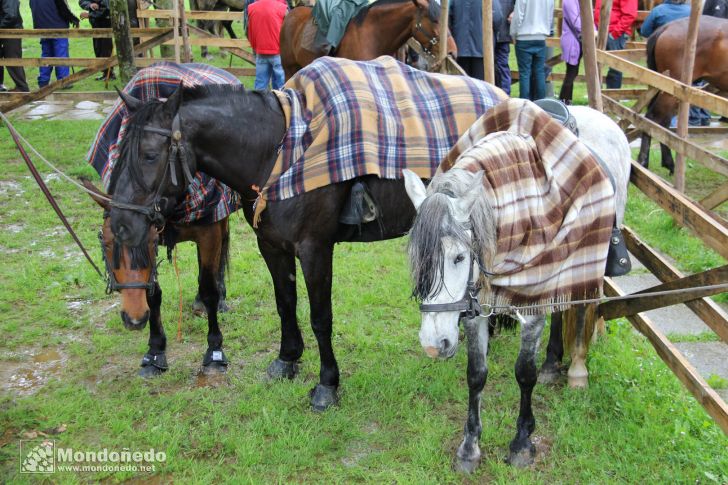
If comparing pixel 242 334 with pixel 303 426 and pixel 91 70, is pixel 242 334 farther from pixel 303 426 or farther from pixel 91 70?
pixel 91 70

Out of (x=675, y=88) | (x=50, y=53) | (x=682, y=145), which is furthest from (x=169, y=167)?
(x=50, y=53)

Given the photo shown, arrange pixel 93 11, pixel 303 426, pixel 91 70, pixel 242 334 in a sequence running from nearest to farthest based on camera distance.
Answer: pixel 303 426 → pixel 242 334 → pixel 91 70 → pixel 93 11

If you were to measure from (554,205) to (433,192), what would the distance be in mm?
690

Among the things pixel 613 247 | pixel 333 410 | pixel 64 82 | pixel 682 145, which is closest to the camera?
pixel 613 247

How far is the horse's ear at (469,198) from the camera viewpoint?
2.74m

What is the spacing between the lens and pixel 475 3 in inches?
325

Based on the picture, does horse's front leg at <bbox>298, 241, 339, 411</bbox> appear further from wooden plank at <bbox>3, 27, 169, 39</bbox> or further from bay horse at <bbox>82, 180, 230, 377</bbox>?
wooden plank at <bbox>3, 27, 169, 39</bbox>

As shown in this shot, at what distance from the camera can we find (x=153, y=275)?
12.7 feet

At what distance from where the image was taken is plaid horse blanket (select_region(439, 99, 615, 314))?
9.84 feet

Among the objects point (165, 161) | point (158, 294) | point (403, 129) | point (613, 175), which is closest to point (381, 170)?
point (403, 129)

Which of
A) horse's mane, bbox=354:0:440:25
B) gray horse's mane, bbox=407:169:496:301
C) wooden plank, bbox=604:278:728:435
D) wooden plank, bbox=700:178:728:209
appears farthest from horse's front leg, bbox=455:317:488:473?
horse's mane, bbox=354:0:440:25

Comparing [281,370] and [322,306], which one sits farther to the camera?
[281,370]

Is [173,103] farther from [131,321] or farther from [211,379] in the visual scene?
[211,379]

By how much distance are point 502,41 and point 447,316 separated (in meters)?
6.91
